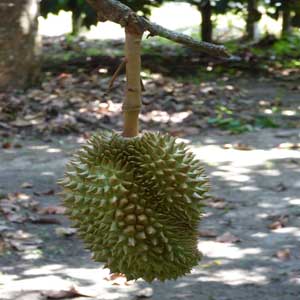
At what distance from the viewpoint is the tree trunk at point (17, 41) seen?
22.9 feet

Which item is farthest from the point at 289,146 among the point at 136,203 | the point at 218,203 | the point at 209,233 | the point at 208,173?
the point at 136,203

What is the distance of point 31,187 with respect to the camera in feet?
16.6

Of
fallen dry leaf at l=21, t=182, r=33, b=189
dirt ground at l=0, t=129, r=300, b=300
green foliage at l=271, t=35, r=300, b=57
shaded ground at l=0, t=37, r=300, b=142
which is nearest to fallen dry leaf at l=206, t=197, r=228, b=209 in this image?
dirt ground at l=0, t=129, r=300, b=300

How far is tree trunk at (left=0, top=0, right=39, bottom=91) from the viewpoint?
275 inches

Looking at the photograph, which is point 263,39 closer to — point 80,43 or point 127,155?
point 80,43

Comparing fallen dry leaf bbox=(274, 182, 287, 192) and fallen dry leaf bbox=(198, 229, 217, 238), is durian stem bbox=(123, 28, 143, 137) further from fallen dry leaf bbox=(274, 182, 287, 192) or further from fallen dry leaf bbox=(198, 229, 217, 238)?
fallen dry leaf bbox=(274, 182, 287, 192)

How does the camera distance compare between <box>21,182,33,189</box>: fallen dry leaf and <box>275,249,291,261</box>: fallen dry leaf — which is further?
<box>21,182,33,189</box>: fallen dry leaf

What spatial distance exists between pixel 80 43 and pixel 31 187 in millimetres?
5144

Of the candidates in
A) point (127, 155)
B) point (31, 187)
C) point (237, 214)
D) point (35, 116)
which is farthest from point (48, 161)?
point (127, 155)

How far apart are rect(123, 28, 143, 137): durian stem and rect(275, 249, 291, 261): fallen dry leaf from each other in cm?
289

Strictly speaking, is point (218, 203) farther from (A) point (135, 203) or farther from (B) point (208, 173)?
(A) point (135, 203)

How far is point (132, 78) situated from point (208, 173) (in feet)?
14.0

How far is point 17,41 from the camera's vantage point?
23.3ft

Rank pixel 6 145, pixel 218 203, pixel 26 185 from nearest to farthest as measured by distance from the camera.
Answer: pixel 218 203 < pixel 26 185 < pixel 6 145
